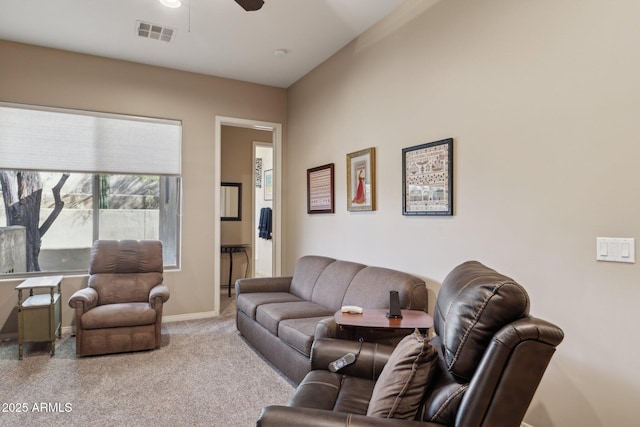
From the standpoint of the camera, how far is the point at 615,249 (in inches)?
74.5

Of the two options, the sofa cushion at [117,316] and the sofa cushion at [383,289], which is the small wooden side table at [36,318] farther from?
the sofa cushion at [383,289]

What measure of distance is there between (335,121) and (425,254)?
1.88m

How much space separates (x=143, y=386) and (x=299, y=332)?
122cm

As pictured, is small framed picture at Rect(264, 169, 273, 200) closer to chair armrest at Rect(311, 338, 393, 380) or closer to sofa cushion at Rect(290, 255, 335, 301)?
sofa cushion at Rect(290, 255, 335, 301)

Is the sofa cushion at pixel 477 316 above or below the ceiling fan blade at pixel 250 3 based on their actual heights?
below

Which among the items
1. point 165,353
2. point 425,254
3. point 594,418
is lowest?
point 165,353

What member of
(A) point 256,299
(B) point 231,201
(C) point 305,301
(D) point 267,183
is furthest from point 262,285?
(D) point 267,183

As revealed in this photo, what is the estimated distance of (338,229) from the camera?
13.7 ft

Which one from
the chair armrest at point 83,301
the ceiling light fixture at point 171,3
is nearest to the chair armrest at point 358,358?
the chair armrest at point 83,301

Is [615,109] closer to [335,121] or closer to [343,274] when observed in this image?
[343,274]

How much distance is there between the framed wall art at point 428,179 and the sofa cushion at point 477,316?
140 cm

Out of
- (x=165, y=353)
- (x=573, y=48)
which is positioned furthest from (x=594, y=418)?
(x=165, y=353)

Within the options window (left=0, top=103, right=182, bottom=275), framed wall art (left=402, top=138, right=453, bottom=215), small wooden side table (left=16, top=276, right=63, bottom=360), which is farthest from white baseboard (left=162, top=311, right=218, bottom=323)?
framed wall art (left=402, top=138, right=453, bottom=215)

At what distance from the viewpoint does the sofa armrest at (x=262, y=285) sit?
13.6ft
